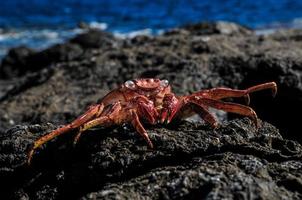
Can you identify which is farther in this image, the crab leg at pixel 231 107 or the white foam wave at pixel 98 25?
the white foam wave at pixel 98 25

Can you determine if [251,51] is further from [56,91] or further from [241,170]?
[241,170]

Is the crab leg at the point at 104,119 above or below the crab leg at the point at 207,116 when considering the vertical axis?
above

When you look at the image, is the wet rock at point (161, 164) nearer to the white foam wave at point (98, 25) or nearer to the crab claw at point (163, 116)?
the crab claw at point (163, 116)

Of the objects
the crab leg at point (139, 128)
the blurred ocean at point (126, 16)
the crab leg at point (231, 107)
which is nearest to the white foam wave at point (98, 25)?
the blurred ocean at point (126, 16)

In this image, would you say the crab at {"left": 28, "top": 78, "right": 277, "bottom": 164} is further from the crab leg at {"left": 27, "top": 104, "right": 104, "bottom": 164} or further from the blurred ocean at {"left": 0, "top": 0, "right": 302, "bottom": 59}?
the blurred ocean at {"left": 0, "top": 0, "right": 302, "bottom": 59}

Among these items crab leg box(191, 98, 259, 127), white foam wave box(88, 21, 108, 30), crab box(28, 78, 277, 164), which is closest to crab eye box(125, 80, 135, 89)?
crab box(28, 78, 277, 164)

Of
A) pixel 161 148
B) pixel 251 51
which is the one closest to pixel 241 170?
pixel 161 148

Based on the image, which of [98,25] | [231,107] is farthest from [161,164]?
[98,25]
